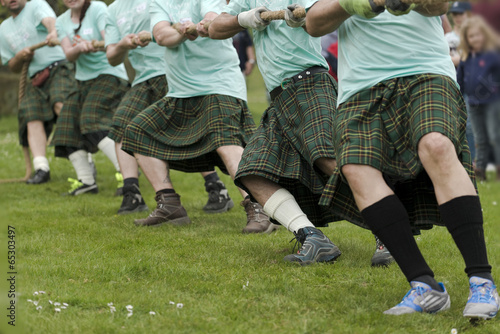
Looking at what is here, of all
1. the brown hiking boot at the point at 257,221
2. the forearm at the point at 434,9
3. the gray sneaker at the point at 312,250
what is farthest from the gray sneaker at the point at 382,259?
the forearm at the point at 434,9

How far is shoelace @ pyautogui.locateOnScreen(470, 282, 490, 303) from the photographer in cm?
248

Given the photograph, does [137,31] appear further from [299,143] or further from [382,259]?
[382,259]

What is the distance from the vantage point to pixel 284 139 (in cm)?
389

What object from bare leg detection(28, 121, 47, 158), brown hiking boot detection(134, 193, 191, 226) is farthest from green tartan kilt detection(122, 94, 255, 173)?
bare leg detection(28, 121, 47, 158)

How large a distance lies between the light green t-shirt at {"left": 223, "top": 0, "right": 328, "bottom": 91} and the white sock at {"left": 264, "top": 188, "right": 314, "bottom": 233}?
0.72 m

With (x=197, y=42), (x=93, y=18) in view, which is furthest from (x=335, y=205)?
(x=93, y=18)

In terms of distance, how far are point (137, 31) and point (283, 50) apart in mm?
2289

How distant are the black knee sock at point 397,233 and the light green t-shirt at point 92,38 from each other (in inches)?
182

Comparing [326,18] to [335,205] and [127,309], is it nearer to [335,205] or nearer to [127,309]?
[335,205]

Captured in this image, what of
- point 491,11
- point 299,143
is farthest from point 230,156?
point 491,11

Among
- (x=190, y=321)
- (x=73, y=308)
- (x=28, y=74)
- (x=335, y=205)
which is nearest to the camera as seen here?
(x=190, y=321)

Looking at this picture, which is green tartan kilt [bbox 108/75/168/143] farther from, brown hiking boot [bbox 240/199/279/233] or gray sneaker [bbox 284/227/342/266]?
gray sneaker [bbox 284/227/342/266]

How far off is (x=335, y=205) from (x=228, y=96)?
1.94 meters

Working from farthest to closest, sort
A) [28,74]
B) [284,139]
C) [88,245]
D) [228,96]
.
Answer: [28,74] < [228,96] < [88,245] < [284,139]
